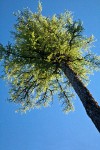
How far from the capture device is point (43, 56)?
13.8m

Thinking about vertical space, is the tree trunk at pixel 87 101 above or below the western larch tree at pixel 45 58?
below

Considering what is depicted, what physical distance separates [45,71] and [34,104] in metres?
2.98

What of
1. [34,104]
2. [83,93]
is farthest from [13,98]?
[83,93]

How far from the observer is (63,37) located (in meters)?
14.7

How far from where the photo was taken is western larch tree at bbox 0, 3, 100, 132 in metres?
13.5

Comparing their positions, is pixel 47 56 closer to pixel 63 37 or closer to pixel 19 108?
pixel 63 37

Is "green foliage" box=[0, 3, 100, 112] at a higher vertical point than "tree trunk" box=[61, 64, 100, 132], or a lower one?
higher

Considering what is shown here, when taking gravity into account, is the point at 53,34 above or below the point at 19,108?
above

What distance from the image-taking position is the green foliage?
1366 centimetres

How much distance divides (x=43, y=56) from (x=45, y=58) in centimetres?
17

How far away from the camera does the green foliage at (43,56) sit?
13.7 metres

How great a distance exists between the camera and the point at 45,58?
539 inches

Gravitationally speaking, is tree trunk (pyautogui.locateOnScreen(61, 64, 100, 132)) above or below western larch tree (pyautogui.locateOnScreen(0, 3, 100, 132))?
below

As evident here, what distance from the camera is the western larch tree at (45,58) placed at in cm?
1349
